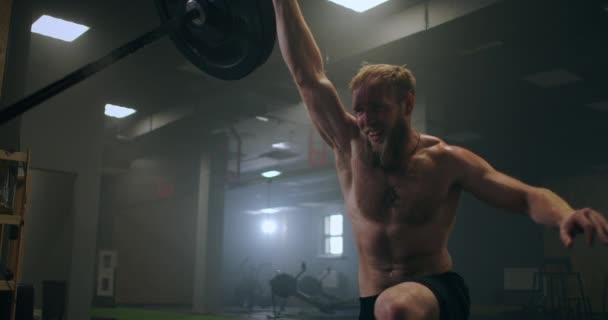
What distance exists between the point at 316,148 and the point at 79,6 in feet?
14.8

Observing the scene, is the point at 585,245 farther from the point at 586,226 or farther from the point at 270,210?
the point at 586,226

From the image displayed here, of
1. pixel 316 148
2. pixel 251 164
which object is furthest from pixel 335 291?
pixel 316 148

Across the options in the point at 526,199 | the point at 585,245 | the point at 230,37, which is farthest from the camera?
the point at 585,245

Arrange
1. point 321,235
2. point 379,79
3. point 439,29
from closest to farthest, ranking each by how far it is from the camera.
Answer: point 379,79
point 439,29
point 321,235

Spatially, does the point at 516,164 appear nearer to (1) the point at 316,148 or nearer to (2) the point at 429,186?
(1) the point at 316,148

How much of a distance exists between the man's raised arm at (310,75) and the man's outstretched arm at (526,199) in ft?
1.02

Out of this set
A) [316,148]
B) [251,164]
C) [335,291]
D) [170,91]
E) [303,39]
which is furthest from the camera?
[335,291]

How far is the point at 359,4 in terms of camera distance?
5.58 m

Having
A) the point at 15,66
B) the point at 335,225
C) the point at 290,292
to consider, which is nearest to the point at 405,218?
the point at 15,66

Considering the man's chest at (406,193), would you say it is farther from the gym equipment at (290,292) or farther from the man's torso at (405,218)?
the gym equipment at (290,292)

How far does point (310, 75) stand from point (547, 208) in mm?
722

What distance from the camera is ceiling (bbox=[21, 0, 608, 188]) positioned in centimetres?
550

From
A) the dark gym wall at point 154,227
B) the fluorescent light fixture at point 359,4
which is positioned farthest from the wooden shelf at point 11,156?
the dark gym wall at point 154,227

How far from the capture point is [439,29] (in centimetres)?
548
